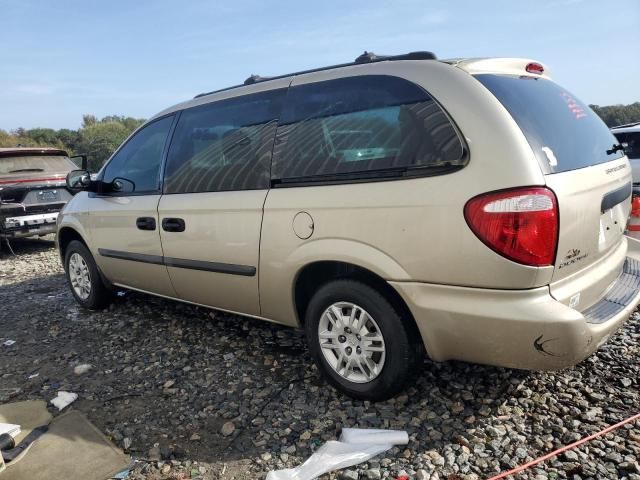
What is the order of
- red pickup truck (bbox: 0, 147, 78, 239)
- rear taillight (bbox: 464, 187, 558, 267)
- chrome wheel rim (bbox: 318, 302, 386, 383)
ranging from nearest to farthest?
rear taillight (bbox: 464, 187, 558, 267) → chrome wheel rim (bbox: 318, 302, 386, 383) → red pickup truck (bbox: 0, 147, 78, 239)

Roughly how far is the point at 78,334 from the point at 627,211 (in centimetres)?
433

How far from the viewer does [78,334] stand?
418 centimetres

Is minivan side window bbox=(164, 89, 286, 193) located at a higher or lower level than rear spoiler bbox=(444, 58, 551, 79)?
lower

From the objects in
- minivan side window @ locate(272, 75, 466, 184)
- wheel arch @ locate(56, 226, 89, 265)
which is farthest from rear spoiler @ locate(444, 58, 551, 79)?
wheel arch @ locate(56, 226, 89, 265)

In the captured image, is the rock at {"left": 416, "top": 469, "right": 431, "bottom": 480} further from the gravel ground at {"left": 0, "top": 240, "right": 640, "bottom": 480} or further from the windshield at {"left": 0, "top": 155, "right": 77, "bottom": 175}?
the windshield at {"left": 0, "top": 155, "right": 77, "bottom": 175}

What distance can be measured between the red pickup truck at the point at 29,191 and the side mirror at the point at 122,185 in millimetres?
4822

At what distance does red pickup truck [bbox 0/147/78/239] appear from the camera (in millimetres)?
7777

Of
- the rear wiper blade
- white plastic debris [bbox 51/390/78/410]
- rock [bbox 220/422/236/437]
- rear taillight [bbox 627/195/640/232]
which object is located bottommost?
rock [bbox 220/422/236/437]

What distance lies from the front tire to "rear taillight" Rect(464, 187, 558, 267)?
384 cm

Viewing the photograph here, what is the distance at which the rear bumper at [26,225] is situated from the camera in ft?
25.4

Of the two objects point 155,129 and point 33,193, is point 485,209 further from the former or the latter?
point 33,193

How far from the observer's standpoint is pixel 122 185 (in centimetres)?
411

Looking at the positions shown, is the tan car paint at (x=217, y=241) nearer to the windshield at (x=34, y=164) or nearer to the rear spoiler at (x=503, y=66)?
the rear spoiler at (x=503, y=66)

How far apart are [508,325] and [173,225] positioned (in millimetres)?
2420
